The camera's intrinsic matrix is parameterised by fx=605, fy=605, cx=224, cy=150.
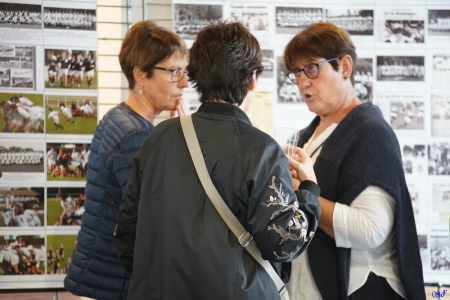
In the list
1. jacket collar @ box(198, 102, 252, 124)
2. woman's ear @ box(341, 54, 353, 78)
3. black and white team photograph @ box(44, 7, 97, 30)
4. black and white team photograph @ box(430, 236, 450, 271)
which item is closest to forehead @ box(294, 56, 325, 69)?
woman's ear @ box(341, 54, 353, 78)

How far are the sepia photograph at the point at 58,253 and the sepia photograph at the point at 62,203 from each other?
0.35 ft

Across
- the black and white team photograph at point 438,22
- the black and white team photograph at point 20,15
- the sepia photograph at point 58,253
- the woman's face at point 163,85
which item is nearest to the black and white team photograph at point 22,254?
the sepia photograph at point 58,253

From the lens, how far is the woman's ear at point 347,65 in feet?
9.32

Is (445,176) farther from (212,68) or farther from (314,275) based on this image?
(212,68)

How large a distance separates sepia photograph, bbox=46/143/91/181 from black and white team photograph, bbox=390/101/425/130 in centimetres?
228

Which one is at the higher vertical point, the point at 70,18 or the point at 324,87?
the point at 70,18

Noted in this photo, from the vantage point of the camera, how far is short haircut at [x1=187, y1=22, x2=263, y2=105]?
6.64ft

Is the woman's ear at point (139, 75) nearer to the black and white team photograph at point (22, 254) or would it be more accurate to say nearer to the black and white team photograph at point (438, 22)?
the black and white team photograph at point (22, 254)

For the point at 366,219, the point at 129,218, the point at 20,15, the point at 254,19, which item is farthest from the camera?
the point at 254,19

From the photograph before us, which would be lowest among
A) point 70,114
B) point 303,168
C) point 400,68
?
point 303,168

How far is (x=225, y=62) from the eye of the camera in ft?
6.63

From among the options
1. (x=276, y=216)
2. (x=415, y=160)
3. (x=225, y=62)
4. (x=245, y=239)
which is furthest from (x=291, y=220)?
(x=415, y=160)

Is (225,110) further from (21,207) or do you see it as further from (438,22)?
(438,22)

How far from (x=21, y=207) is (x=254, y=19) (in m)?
2.17
